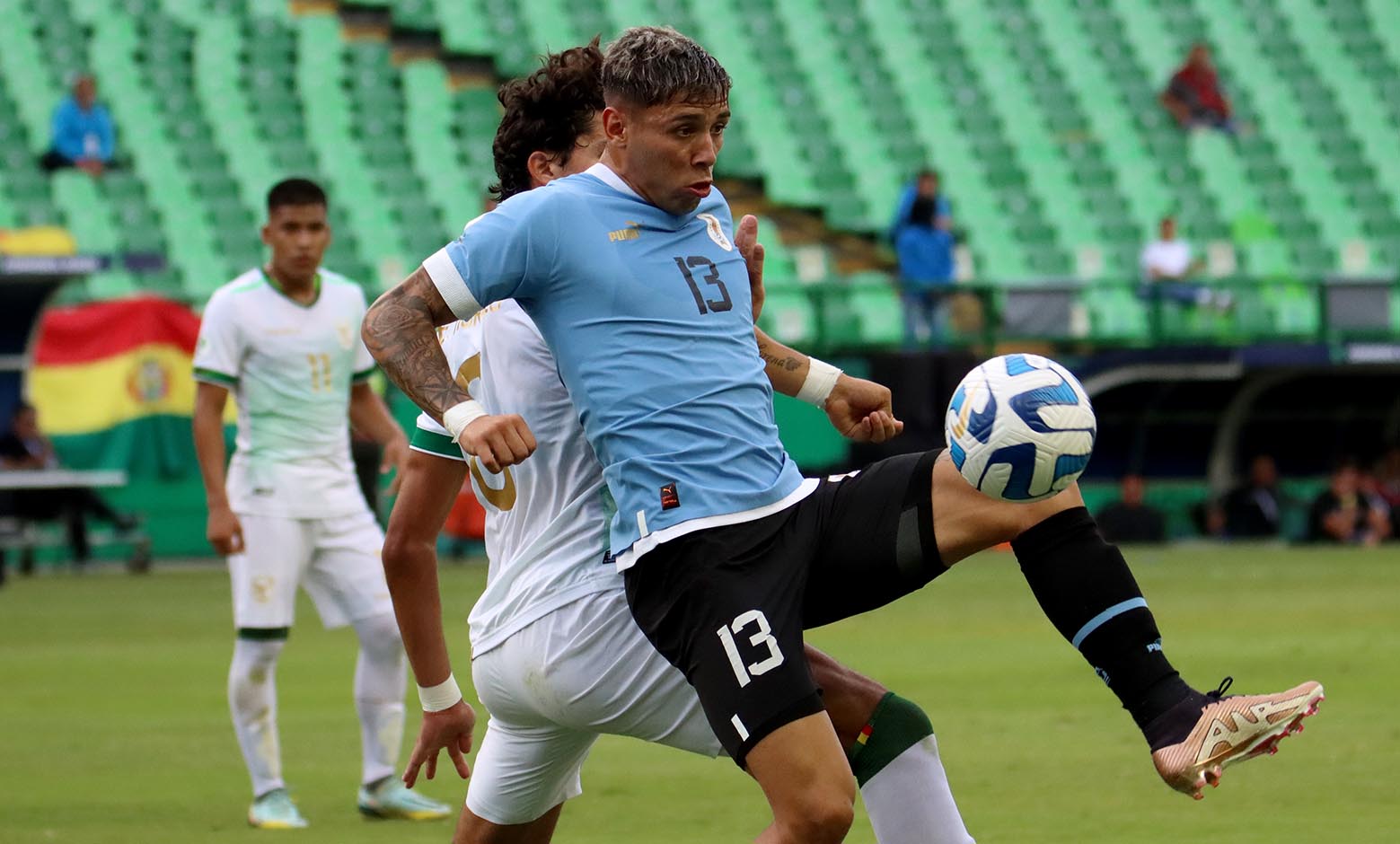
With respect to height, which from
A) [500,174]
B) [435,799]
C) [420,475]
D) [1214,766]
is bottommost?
[435,799]

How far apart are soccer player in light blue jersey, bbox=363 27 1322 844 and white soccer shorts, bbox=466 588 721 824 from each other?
5.5 inches

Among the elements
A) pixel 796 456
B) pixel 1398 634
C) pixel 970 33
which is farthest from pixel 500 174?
pixel 970 33

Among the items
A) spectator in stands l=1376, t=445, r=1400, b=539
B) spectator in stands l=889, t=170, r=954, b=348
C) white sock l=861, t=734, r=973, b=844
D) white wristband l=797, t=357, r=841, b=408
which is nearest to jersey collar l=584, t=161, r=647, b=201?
white wristband l=797, t=357, r=841, b=408

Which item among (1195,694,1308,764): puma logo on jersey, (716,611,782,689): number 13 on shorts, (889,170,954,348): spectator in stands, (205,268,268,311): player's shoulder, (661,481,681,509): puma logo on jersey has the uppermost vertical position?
(661,481,681,509): puma logo on jersey

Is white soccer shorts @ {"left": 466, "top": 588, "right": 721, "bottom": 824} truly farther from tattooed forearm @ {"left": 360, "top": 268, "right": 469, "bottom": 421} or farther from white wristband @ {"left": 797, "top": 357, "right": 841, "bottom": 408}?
white wristband @ {"left": 797, "top": 357, "right": 841, "bottom": 408}

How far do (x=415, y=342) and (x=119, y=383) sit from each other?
15671 mm

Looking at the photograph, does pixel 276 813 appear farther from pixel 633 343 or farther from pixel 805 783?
pixel 805 783

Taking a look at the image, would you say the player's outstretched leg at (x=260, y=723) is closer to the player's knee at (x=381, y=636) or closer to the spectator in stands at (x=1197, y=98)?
the player's knee at (x=381, y=636)

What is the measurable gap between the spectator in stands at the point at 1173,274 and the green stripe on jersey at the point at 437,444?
653 inches

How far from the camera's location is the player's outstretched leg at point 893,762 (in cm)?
470

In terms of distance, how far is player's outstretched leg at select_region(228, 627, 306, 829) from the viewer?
7457mm

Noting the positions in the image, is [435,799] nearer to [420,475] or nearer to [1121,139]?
[420,475]

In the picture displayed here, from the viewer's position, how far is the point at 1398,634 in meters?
12.6

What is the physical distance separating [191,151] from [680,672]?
63.6ft
